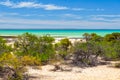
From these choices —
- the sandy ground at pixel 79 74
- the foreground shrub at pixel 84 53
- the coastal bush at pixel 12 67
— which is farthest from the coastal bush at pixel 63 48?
the coastal bush at pixel 12 67

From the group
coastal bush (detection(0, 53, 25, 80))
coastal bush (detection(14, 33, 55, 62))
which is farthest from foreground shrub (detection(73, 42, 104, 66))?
coastal bush (detection(0, 53, 25, 80))

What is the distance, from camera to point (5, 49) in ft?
77.7

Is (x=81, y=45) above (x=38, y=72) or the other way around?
above

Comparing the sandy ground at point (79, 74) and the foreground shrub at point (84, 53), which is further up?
the foreground shrub at point (84, 53)

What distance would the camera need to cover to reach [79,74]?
21.6 meters

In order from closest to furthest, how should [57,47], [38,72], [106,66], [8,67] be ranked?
1. [8,67]
2. [38,72]
3. [106,66]
4. [57,47]

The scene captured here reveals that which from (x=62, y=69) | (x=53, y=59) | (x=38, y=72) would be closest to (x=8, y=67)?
(x=38, y=72)

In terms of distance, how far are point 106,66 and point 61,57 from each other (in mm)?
4968

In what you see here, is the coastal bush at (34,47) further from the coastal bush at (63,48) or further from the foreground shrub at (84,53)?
the foreground shrub at (84,53)

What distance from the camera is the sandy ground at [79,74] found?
20062 millimetres

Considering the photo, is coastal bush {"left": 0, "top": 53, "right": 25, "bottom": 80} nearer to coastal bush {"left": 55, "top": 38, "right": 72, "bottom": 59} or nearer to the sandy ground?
the sandy ground

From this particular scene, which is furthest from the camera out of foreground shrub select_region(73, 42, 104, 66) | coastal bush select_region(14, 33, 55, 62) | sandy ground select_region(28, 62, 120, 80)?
coastal bush select_region(14, 33, 55, 62)

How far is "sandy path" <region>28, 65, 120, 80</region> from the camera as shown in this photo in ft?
65.8

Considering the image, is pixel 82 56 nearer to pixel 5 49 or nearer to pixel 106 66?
pixel 106 66
